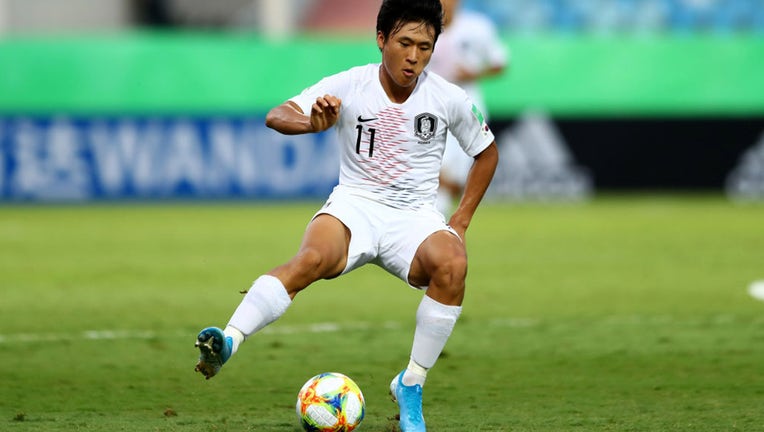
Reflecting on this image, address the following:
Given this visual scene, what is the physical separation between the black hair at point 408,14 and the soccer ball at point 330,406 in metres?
1.50

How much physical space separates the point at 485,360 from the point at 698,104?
12.5 metres

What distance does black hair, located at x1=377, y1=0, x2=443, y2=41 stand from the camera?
5.35 metres

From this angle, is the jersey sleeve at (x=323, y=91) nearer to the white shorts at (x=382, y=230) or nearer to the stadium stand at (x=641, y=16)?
the white shorts at (x=382, y=230)

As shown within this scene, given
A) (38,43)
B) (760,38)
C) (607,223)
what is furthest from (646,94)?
(38,43)

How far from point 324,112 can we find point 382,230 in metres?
0.63

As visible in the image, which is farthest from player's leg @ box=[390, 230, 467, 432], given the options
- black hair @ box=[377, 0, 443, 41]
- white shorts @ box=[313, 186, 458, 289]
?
black hair @ box=[377, 0, 443, 41]

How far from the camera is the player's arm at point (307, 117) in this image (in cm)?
512

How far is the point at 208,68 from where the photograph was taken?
57.1 feet

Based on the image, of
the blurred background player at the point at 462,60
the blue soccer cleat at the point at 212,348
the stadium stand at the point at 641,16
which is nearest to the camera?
the blue soccer cleat at the point at 212,348

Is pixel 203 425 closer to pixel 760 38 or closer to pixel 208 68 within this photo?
pixel 208 68

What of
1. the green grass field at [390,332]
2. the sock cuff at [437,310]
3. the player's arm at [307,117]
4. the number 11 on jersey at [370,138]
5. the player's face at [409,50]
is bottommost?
the green grass field at [390,332]

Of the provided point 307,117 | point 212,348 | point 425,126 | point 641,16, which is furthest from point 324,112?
point 641,16

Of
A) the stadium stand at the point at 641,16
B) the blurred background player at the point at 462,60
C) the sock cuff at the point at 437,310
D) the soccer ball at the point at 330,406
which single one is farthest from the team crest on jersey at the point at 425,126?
the stadium stand at the point at 641,16

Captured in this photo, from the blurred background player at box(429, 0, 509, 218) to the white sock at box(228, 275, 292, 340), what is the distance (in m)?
6.09
